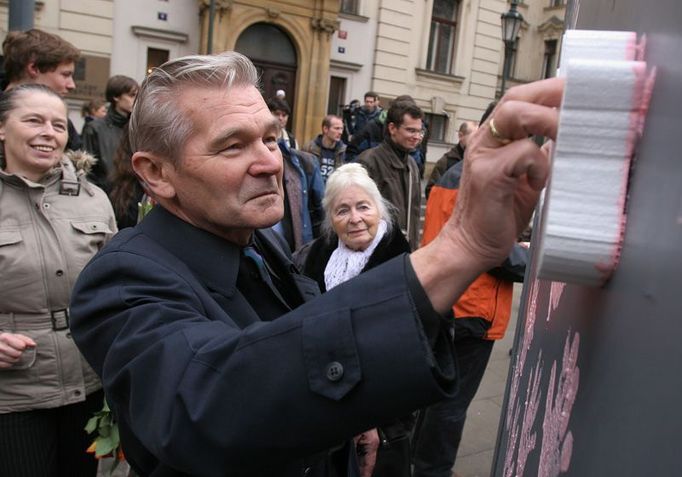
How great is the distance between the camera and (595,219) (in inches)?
21.4

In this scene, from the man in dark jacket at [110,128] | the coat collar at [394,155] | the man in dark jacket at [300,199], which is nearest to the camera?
the man in dark jacket at [300,199]

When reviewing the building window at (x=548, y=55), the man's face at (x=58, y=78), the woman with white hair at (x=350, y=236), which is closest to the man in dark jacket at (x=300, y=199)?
the woman with white hair at (x=350, y=236)

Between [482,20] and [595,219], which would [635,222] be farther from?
[482,20]

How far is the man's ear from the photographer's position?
3.96 ft

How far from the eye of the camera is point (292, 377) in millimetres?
734

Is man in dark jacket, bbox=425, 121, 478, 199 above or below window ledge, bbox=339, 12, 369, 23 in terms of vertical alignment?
below

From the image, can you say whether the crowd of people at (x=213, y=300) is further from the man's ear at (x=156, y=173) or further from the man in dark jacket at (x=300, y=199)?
the man in dark jacket at (x=300, y=199)

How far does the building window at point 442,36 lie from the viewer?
678 inches

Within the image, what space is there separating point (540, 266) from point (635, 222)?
0.33ft

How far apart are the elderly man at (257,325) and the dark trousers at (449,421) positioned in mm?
2060

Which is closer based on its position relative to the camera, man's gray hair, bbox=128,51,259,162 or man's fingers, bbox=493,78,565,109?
man's fingers, bbox=493,78,565,109

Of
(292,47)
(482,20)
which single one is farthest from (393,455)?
(482,20)

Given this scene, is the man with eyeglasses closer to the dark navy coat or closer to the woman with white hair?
the woman with white hair

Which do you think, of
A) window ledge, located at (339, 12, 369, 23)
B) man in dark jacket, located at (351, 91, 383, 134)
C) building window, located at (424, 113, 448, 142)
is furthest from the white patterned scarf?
building window, located at (424, 113, 448, 142)
